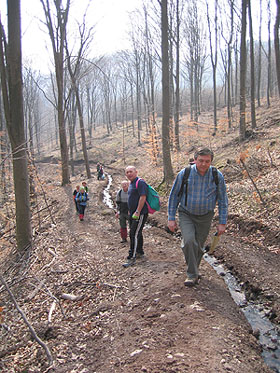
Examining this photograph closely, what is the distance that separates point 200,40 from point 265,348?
111 feet

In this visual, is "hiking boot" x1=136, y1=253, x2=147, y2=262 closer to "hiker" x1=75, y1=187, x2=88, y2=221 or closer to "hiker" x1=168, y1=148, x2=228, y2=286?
"hiker" x1=168, y1=148, x2=228, y2=286

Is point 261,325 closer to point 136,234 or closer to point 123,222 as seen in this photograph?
point 136,234

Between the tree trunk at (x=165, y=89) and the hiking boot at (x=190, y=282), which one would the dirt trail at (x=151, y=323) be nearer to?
the hiking boot at (x=190, y=282)

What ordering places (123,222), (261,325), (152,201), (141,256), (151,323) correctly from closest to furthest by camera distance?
(151,323) < (261,325) < (152,201) < (141,256) < (123,222)

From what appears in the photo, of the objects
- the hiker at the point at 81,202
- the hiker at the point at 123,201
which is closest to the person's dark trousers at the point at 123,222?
the hiker at the point at 123,201

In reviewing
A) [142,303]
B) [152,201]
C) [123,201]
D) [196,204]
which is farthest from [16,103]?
[142,303]

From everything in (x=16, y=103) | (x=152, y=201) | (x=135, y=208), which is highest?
(x=16, y=103)

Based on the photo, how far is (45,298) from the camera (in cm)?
520

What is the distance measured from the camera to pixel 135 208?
18.6ft

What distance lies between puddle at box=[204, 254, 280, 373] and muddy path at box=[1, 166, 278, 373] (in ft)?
0.58

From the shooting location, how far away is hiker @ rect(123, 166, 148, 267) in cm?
545

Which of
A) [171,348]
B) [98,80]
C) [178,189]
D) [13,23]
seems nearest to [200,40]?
[98,80]

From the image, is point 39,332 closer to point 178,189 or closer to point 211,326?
point 211,326

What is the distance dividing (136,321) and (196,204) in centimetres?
185
